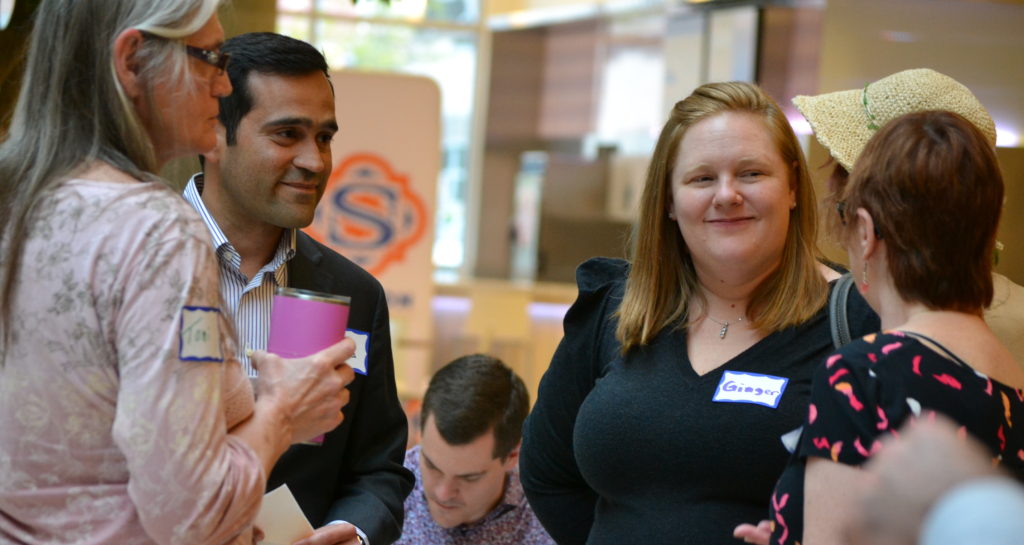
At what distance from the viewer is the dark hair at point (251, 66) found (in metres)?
2.30

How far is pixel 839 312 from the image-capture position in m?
2.12

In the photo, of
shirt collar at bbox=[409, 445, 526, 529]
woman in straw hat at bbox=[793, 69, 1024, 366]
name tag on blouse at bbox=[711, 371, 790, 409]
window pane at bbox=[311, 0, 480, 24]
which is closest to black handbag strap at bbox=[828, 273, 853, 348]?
name tag on blouse at bbox=[711, 371, 790, 409]

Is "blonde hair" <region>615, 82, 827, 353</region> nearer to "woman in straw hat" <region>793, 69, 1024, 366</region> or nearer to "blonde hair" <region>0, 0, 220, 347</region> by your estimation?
"woman in straw hat" <region>793, 69, 1024, 366</region>

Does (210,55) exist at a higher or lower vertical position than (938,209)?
higher

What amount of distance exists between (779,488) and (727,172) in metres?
0.72

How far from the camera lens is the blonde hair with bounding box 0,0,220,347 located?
1.52 m

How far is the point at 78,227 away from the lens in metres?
1.45

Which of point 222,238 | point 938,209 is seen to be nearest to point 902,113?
point 938,209

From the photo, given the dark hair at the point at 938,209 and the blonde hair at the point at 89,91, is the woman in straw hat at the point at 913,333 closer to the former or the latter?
the dark hair at the point at 938,209

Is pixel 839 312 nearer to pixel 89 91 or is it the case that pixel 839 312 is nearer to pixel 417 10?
pixel 89 91

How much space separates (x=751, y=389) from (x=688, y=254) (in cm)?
42

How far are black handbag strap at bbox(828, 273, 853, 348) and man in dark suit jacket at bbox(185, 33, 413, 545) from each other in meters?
0.85

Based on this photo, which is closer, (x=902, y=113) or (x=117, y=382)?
(x=117, y=382)

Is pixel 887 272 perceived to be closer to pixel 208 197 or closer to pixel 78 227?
pixel 78 227
